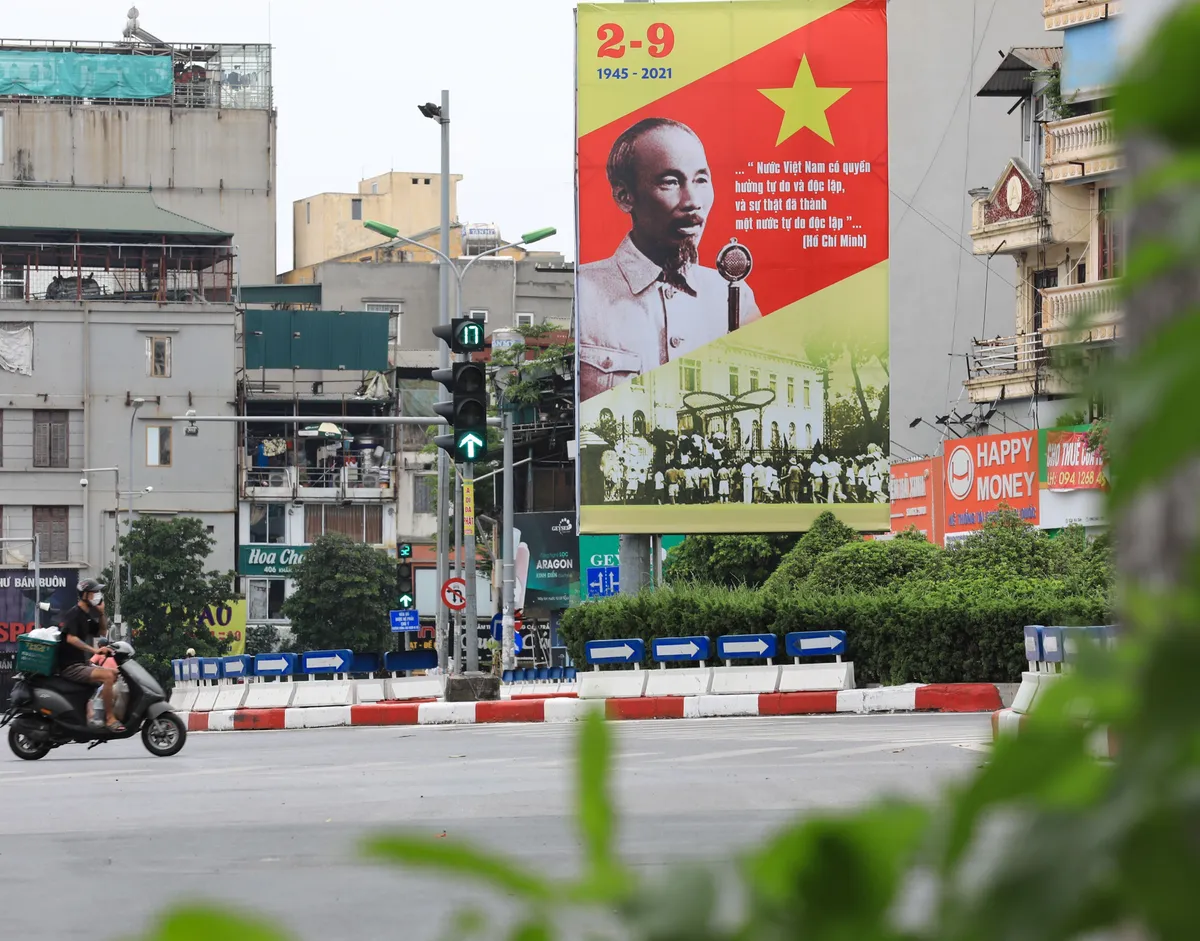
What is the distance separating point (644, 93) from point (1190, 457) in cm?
2406

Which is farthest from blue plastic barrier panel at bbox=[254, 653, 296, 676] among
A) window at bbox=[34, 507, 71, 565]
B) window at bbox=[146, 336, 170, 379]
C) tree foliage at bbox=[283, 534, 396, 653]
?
window at bbox=[146, 336, 170, 379]

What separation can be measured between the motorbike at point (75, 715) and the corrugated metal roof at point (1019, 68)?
28921mm

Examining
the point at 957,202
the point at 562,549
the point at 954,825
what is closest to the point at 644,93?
the point at 954,825

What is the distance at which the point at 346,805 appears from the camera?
925cm

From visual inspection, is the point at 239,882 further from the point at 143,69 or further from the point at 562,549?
the point at 143,69

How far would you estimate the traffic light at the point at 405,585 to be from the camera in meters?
60.3

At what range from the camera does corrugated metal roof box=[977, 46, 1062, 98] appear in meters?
38.6

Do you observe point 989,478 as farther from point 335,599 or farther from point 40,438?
point 40,438

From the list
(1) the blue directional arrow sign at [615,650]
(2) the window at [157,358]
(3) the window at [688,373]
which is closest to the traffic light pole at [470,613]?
(1) the blue directional arrow sign at [615,650]

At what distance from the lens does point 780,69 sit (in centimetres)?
2444

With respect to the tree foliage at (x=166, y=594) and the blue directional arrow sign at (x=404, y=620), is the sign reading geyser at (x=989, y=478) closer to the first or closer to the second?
the blue directional arrow sign at (x=404, y=620)

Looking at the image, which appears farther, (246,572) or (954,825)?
(246,572)

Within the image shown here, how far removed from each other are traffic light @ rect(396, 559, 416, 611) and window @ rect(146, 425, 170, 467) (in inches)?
350

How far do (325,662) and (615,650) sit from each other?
466 centimetres
